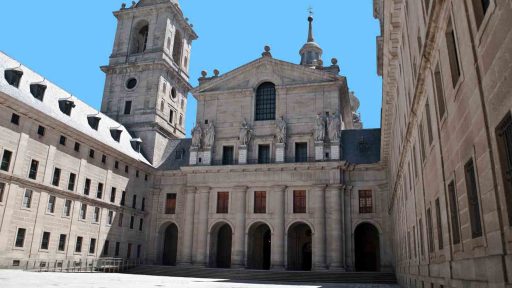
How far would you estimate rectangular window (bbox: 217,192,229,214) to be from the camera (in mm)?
43969

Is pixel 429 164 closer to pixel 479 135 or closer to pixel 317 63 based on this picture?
pixel 479 135

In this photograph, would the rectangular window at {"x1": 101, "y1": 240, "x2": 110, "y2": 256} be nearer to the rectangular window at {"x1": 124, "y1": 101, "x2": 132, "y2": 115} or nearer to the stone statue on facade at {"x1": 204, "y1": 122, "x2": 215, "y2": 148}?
the stone statue on facade at {"x1": 204, "y1": 122, "x2": 215, "y2": 148}

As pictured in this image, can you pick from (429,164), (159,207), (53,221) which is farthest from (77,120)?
(429,164)

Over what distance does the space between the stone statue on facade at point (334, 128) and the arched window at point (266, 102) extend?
6.56 meters

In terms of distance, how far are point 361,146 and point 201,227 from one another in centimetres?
1883

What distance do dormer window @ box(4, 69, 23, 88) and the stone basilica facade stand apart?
0.10m

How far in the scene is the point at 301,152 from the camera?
146 feet

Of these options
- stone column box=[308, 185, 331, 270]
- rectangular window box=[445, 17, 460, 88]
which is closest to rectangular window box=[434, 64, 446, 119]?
rectangular window box=[445, 17, 460, 88]

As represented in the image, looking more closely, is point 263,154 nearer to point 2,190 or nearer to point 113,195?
point 113,195

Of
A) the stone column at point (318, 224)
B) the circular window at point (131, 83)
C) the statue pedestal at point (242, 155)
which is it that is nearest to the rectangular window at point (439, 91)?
the stone column at point (318, 224)

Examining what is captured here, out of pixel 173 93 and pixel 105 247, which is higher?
pixel 173 93

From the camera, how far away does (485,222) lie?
7.50 metres

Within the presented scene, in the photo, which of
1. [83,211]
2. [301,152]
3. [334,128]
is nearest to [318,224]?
[301,152]

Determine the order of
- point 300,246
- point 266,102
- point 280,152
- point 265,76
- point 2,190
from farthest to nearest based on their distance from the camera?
point 265,76, point 266,102, point 300,246, point 280,152, point 2,190
